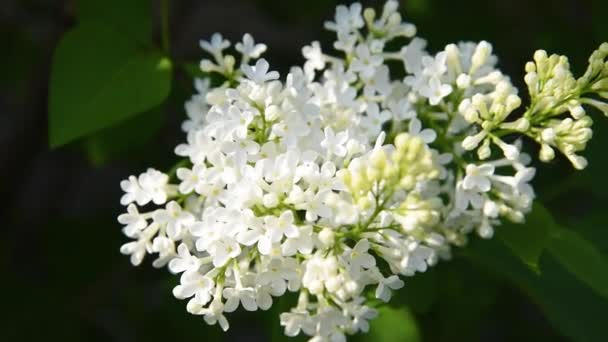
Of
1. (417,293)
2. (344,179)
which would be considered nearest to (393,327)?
(417,293)

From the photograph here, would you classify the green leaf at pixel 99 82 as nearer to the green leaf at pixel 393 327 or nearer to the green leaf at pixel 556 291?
the green leaf at pixel 393 327

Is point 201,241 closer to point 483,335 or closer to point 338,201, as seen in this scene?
point 338,201

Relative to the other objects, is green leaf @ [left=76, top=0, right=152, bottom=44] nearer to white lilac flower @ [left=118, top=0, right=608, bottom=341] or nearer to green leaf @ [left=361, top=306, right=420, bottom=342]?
white lilac flower @ [left=118, top=0, right=608, bottom=341]

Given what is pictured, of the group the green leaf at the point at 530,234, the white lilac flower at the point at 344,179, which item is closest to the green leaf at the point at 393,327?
the white lilac flower at the point at 344,179

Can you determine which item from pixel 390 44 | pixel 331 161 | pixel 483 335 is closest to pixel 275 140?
pixel 331 161

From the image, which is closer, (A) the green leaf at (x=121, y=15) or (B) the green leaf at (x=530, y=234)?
(B) the green leaf at (x=530, y=234)
